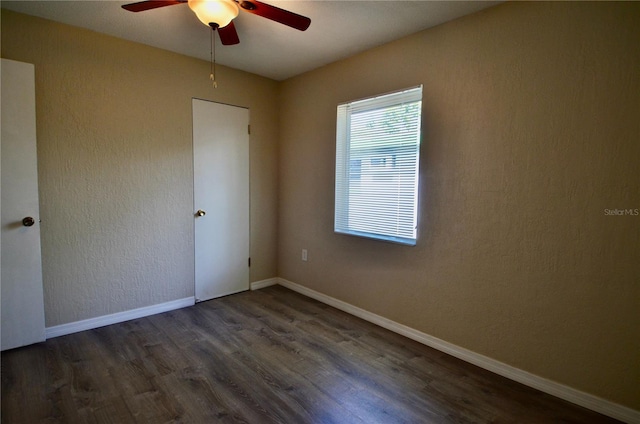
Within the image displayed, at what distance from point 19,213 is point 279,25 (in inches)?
94.3

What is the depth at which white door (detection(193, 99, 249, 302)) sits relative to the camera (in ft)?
11.1

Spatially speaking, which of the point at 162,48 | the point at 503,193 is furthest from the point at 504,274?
the point at 162,48

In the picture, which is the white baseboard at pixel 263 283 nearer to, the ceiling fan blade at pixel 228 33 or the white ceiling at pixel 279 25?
the white ceiling at pixel 279 25

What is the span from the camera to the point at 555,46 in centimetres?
194

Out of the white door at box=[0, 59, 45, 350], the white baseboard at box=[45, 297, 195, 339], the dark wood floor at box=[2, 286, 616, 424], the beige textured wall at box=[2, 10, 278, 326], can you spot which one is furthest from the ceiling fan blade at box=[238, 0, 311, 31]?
the white baseboard at box=[45, 297, 195, 339]

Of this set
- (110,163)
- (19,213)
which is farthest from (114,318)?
(110,163)

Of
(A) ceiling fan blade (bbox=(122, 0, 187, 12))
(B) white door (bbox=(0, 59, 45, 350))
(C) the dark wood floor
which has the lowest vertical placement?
(C) the dark wood floor

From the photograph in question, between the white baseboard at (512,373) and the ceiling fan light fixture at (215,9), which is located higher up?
the ceiling fan light fixture at (215,9)

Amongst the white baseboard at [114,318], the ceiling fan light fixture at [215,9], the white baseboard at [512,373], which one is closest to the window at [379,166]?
the white baseboard at [512,373]

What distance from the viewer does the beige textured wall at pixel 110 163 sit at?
255 cm

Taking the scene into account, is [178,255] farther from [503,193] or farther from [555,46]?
[555,46]

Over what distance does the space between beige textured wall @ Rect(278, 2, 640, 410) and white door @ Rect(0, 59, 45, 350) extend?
2718 millimetres

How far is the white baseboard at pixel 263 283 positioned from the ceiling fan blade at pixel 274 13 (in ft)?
9.40

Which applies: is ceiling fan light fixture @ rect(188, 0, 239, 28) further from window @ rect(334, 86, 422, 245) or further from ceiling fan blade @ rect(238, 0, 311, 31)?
window @ rect(334, 86, 422, 245)
